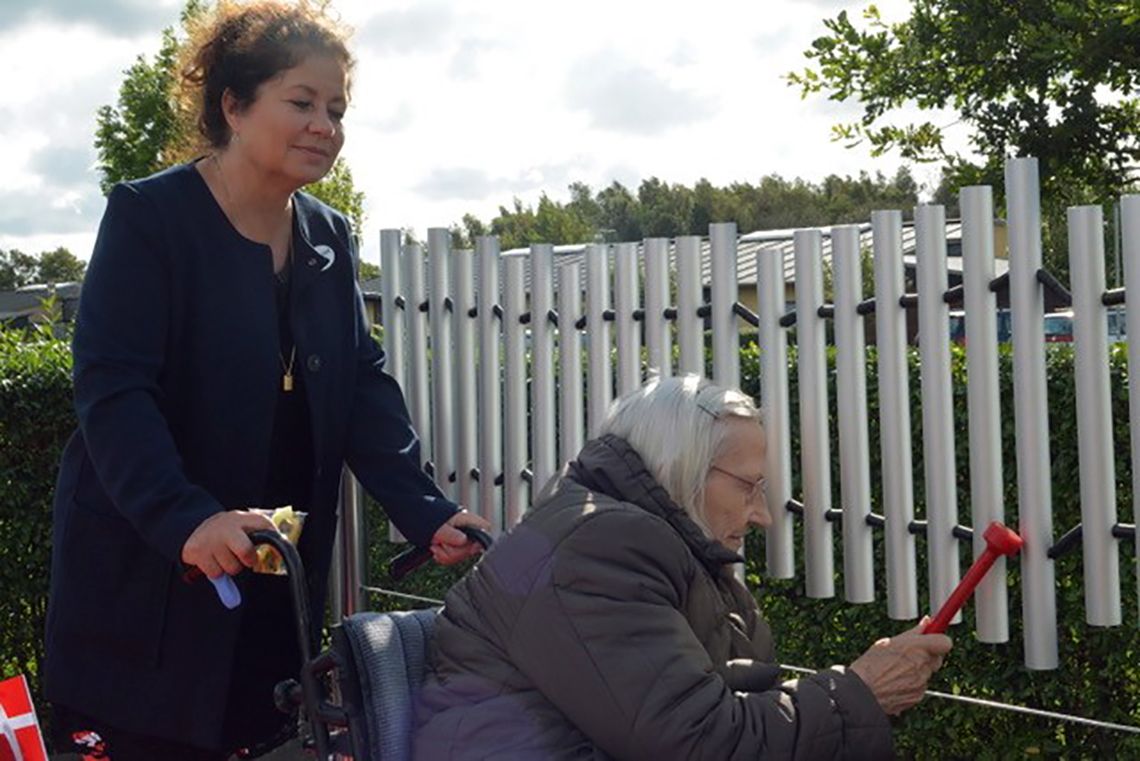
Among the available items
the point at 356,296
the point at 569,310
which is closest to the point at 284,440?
the point at 356,296

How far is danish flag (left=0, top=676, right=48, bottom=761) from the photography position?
3.53 metres

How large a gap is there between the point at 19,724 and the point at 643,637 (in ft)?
5.58

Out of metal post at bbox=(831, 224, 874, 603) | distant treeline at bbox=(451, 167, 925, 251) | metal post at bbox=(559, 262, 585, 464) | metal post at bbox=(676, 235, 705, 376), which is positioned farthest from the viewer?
distant treeline at bbox=(451, 167, 925, 251)

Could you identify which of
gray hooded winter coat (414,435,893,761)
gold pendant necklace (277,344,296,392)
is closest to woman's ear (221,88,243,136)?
gold pendant necklace (277,344,296,392)

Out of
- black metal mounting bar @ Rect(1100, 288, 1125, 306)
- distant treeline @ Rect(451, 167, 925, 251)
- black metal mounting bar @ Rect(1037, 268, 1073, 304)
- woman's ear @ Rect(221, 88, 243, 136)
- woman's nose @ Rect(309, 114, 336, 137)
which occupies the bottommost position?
black metal mounting bar @ Rect(1100, 288, 1125, 306)

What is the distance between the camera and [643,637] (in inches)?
98.9

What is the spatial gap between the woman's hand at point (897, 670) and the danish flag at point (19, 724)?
5.92 feet

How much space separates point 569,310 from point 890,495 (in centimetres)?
116

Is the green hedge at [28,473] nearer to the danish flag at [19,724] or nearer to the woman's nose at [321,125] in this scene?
the danish flag at [19,724]

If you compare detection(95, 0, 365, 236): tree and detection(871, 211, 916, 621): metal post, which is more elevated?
detection(95, 0, 365, 236): tree

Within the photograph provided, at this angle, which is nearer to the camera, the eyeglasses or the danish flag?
the eyeglasses

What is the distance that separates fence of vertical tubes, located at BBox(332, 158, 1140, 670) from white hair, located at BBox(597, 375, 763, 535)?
91 cm

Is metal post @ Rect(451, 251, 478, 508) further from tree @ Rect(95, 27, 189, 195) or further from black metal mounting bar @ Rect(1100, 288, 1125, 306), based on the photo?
tree @ Rect(95, 27, 189, 195)

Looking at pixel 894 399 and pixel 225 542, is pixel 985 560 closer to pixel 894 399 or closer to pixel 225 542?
pixel 894 399
